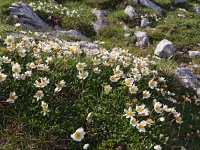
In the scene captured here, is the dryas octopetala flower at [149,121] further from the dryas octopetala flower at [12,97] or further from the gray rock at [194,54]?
the gray rock at [194,54]

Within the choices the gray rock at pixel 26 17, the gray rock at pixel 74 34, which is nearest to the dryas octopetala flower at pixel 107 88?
the gray rock at pixel 74 34

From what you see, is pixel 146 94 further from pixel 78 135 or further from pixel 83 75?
pixel 78 135

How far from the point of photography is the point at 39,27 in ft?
45.8

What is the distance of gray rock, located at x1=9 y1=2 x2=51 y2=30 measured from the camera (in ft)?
44.7

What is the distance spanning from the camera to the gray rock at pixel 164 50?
13.4 m

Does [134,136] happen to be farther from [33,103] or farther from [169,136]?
[33,103]

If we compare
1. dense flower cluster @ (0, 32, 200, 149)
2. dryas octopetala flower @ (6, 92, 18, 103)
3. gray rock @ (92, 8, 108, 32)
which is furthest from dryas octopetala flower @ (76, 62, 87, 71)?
gray rock @ (92, 8, 108, 32)

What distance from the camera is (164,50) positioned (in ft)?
44.2

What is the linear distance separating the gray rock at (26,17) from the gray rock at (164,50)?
4.06 metres

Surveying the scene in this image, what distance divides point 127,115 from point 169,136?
2.44 ft

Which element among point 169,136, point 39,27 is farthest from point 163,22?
point 169,136

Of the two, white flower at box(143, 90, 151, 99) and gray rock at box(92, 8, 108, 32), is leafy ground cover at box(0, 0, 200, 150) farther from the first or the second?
gray rock at box(92, 8, 108, 32)

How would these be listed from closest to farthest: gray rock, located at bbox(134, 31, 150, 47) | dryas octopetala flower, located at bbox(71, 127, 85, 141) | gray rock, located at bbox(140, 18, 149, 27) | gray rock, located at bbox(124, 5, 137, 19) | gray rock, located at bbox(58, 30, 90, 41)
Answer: dryas octopetala flower, located at bbox(71, 127, 85, 141), gray rock, located at bbox(58, 30, 90, 41), gray rock, located at bbox(134, 31, 150, 47), gray rock, located at bbox(140, 18, 149, 27), gray rock, located at bbox(124, 5, 137, 19)

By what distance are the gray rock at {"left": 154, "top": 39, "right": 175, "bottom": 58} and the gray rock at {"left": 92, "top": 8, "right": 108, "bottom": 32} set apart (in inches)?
113
